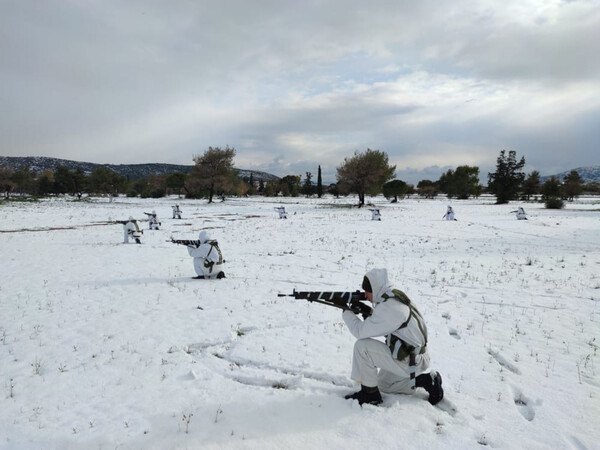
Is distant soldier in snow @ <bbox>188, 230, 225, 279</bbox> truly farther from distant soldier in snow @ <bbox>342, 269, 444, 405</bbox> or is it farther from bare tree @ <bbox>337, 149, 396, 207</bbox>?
bare tree @ <bbox>337, 149, 396, 207</bbox>

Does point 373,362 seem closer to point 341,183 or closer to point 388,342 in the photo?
point 388,342

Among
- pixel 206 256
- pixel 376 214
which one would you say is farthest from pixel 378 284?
pixel 376 214

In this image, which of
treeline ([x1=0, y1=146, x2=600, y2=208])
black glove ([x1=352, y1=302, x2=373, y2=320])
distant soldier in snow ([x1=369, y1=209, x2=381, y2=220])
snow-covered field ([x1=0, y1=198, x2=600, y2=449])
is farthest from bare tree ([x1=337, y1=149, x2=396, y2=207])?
black glove ([x1=352, y1=302, x2=373, y2=320])

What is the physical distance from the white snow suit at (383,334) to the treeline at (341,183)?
5213 cm

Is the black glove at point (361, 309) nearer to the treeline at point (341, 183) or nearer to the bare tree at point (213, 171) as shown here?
the treeline at point (341, 183)

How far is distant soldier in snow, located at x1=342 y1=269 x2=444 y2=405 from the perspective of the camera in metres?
4.74

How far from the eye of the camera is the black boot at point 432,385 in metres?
5.12

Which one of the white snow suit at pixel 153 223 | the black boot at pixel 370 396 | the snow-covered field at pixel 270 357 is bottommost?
the snow-covered field at pixel 270 357

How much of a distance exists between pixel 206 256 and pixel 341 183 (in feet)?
153

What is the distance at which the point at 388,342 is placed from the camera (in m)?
4.98

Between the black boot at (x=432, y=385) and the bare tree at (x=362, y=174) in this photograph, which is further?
the bare tree at (x=362, y=174)

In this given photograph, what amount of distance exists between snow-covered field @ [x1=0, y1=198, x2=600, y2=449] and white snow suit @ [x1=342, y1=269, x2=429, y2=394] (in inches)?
22.7

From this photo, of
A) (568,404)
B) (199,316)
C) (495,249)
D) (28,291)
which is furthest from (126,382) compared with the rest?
(495,249)

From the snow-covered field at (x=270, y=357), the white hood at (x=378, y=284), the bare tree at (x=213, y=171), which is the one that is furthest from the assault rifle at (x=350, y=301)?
the bare tree at (x=213, y=171)
